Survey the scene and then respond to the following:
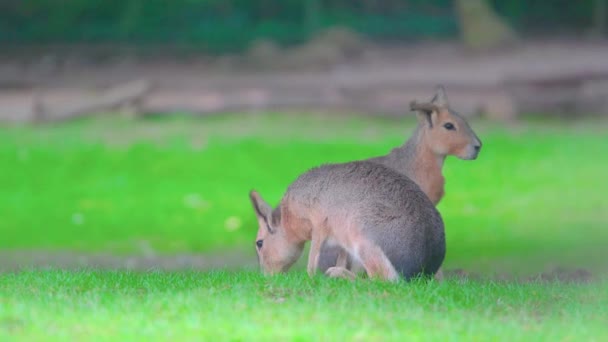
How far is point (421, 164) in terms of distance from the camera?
9.41 metres

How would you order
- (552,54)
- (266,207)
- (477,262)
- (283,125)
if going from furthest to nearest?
(552,54) → (283,125) → (477,262) → (266,207)

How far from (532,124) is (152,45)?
7171 millimetres

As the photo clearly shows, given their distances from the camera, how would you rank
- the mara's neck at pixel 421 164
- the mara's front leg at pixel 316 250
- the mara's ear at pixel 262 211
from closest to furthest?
1. the mara's front leg at pixel 316 250
2. the mara's ear at pixel 262 211
3. the mara's neck at pixel 421 164

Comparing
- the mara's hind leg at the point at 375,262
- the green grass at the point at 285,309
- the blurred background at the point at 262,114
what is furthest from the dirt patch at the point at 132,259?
the green grass at the point at 285,309

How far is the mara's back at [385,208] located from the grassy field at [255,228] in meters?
0.32

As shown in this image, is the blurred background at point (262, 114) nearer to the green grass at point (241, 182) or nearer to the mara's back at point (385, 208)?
the green grass at point (241, 182)

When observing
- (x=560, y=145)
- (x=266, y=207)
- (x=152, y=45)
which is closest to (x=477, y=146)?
(x=266, y=207)

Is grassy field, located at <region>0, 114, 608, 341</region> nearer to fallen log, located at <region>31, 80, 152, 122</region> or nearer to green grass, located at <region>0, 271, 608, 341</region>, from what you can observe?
green grass, located at <region>0, 271, 608, 341</region>

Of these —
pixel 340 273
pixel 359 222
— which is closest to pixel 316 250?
pixel 340 273

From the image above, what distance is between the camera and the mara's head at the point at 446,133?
9.28 meters

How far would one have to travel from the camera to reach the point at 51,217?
51.1 feet

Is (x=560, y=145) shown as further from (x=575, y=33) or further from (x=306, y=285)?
(x=306, y=285)

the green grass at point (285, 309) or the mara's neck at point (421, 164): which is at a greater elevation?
the mara's neck at point (421, 164)

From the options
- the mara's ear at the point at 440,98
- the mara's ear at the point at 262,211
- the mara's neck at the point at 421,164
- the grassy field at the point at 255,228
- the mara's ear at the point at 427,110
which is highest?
the mara's ear at the point at 440,98
